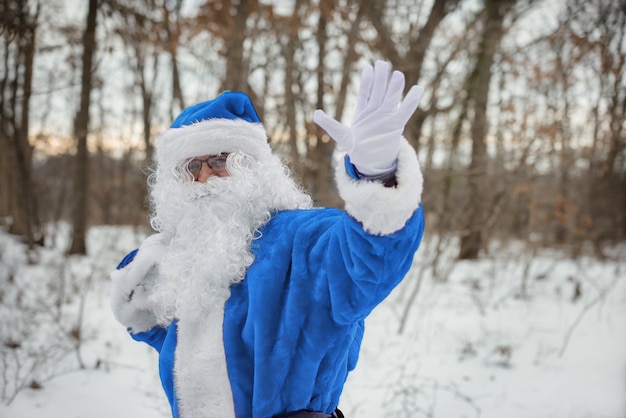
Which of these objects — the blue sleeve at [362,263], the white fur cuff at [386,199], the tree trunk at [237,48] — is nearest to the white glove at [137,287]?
the blue sleeve at [362,263]

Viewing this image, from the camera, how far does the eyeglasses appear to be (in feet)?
5.59

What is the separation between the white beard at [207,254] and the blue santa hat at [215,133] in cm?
6

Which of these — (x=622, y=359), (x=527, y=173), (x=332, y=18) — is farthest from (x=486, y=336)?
(x=332, y=18)

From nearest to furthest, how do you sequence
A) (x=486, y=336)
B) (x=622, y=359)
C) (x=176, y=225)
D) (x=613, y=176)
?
(x=176, y=225) → (x=622, y=359) → (x=486, y=336) → (x=613, y=176)

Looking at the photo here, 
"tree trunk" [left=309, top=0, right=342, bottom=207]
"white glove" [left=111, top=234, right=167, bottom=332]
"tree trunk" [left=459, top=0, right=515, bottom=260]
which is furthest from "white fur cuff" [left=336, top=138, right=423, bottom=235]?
"tree trunk" [left=459, top=0, right=515, bottom=260]

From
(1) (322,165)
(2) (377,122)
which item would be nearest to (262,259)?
(2) (377,122)

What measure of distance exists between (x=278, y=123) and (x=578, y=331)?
4.73 metres

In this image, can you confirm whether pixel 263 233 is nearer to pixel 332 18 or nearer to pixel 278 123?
pixel 332 18

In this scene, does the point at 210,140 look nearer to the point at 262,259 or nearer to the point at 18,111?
the point at 262,259

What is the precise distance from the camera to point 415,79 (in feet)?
16.2

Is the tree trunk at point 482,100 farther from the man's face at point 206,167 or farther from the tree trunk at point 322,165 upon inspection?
the man's face at point 206,167

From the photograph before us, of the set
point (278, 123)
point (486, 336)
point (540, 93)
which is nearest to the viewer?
point (486, 336)

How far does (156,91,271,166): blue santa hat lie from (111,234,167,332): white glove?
1.20 feet

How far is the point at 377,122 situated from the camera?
3.19ft
